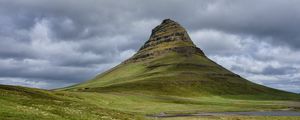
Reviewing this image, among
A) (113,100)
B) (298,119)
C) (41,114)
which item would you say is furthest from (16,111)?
(113,100)

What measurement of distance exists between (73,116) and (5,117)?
1059 cm

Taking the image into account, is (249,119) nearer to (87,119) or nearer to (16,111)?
(87,119)

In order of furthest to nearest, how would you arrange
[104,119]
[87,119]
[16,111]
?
[104,119] < [87,119] < [16,111]

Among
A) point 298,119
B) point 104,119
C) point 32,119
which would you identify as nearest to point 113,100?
point 298,119

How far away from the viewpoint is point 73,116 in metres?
48.8

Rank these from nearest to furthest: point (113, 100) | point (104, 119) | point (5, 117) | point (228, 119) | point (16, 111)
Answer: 1. point (5, 117)
2. point (16, 111)
3. point (104, 119)
4. point (228, 119)
5. point (113, 100)

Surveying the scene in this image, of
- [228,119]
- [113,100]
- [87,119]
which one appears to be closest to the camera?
[87,119]

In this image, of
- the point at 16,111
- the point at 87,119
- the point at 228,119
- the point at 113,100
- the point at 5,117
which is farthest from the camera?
the point at 113,100

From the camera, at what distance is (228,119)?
7981 cm

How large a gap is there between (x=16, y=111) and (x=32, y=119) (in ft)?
15.3

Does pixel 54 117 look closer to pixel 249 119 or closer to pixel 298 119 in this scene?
pixel 249 119

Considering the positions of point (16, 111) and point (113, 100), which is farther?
point (113, 100)

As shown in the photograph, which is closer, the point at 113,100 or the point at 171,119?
the point at 171,119

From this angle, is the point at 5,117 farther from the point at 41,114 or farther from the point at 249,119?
the point at 249,119
